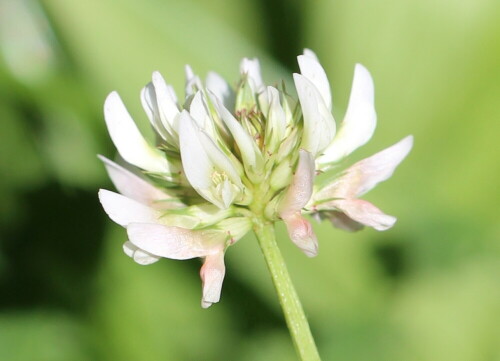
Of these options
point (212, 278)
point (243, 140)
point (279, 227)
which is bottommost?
point (279, 227)

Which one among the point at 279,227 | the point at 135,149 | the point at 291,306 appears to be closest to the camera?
the point at 291,306

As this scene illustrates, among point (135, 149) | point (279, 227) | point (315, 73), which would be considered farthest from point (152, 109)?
point (279, 227)

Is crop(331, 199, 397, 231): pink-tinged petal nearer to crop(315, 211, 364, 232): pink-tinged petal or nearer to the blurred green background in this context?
crop(315, 211, 364, 232): pink-tinged petal

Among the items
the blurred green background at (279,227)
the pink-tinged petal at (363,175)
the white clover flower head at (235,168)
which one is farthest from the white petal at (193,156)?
the blurred green background at (279,227)

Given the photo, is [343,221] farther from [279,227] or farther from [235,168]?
[279,227]

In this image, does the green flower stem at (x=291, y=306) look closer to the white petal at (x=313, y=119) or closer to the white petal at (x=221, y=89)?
the white petal at (x=313, y=119)

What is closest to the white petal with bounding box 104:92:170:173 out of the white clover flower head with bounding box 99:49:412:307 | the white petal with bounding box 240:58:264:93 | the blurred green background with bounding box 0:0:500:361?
the white clover flower head with bounding box 99:49:412:307
